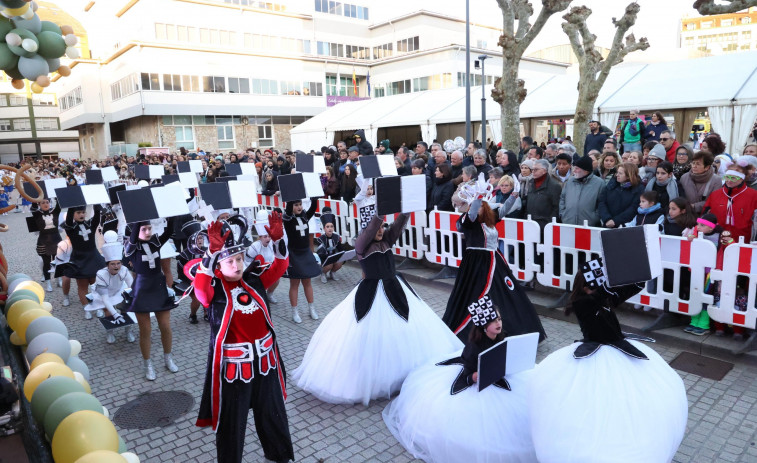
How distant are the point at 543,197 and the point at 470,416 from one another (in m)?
4.52

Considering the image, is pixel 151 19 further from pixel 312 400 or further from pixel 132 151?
pixel 312 400

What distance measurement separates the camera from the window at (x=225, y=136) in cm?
4591

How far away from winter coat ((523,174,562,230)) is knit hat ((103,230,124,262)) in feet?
18.8

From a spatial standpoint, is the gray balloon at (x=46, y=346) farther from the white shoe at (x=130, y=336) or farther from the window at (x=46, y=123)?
the window at (x=46, y=123)

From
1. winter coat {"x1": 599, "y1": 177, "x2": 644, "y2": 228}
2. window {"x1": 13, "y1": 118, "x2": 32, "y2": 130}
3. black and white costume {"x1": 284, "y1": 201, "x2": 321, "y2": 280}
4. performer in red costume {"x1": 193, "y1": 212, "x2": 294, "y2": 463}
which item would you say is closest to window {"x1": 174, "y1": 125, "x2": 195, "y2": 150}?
black and white costume {"x1": 284, "y1": 201, "x2": 321, "y2": 280}

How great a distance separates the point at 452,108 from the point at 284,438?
2006cm

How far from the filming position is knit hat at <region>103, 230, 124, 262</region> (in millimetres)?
6848

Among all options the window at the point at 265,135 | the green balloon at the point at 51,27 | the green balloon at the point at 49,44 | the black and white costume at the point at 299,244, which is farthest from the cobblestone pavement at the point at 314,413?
the window at the point at 265,135

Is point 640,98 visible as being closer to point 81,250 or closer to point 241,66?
point 81,250

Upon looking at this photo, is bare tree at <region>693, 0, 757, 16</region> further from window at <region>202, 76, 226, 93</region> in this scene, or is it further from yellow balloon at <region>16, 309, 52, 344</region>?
window at <region>202, 76, 226, 93</region>

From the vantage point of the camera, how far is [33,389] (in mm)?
2770

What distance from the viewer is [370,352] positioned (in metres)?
4.81

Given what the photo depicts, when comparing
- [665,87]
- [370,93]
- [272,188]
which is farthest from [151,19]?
[665,87]

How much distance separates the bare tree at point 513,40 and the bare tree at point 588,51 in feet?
6.91
